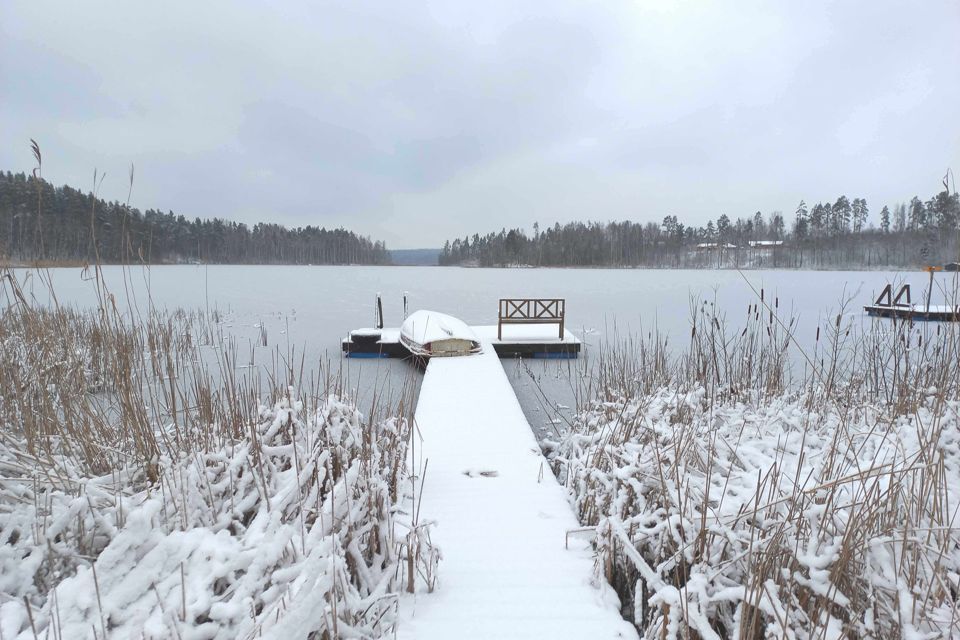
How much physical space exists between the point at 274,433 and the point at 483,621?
129 centimetres

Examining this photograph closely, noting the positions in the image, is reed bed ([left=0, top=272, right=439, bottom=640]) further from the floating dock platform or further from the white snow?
the floating dock platform

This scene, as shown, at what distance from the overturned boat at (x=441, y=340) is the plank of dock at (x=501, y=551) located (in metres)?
4.15

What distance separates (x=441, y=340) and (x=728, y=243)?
61.1 meters

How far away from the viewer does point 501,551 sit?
7.97ft

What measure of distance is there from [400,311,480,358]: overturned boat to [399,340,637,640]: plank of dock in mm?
4146

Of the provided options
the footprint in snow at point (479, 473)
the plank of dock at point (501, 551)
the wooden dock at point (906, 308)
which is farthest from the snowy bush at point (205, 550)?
the wooden dock at point (906, 308)

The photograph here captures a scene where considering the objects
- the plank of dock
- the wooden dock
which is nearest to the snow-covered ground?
the plank of dock

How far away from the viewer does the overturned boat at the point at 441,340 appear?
28.6ft

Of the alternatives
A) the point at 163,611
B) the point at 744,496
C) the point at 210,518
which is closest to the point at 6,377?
the point at 210,518

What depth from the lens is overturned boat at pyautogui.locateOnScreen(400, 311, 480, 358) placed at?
873 cm

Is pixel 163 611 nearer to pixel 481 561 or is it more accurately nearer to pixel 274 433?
pixel 274 433

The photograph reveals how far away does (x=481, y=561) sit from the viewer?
2.33 meters

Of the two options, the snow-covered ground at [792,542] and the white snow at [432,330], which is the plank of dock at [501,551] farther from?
the white snow at [432,330]

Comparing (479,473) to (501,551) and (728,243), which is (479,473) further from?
(728,243)
